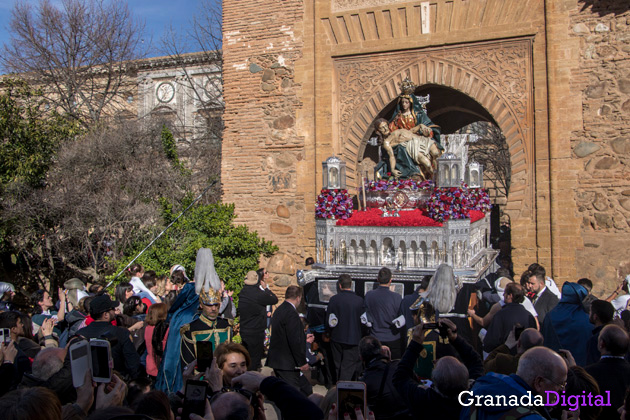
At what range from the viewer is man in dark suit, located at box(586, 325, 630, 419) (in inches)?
149

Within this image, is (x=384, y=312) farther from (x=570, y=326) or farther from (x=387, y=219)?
(x=387, y=219)

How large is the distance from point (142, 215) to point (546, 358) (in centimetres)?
1126

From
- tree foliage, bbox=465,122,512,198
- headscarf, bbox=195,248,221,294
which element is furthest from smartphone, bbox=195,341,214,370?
tree foliage, bbox=465,122,512,198

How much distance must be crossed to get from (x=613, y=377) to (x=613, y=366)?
0.08 metres

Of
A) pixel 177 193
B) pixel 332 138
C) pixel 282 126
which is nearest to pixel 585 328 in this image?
pixel 332 138

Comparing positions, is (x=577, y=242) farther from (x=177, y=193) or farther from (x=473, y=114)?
(x=177, y=193)

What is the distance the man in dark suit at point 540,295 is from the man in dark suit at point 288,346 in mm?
2881

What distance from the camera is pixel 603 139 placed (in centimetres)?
982

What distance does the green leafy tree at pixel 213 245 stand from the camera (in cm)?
1141

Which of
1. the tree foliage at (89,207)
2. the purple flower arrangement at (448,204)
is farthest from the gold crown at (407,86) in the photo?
the tree foliage at (89,207)

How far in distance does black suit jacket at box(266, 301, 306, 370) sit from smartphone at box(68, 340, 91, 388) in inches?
131

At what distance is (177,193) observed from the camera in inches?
578

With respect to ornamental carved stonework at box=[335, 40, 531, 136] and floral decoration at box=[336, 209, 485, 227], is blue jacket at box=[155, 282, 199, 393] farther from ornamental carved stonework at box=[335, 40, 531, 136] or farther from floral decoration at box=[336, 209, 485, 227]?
ornamental carved stonework at box=[335, 40, 531, 136]

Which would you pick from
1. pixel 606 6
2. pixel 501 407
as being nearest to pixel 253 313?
pixel 501 407
